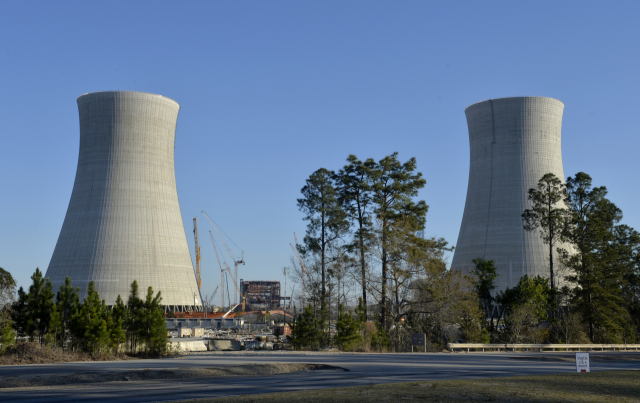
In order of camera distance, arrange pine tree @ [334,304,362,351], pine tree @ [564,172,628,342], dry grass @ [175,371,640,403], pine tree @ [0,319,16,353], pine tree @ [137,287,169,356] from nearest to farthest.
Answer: dry grass @ [175,371,640,403], pine tree @ [0,319,16,353], pine tree @ [137,287,169,356], pine tree @ [334,304,362,351], pine tree @ [564,172,628,342]

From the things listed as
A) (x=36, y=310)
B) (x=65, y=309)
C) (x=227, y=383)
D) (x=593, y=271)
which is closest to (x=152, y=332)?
(x=65, y=309)

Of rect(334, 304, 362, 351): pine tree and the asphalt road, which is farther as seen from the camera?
rect(334, 304, 362, 351): pine tree

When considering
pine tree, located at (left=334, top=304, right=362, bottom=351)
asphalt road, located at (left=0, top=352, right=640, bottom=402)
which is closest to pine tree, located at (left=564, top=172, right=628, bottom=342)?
pine tree, located at (left=334, top=304, right=362, bottom=351)

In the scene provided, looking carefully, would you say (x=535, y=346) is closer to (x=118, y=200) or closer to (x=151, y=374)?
(x=151, y=374)

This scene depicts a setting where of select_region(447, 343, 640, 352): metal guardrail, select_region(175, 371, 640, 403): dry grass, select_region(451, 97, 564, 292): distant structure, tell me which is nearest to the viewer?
select_region(175, 371, 640, 403): dry grass

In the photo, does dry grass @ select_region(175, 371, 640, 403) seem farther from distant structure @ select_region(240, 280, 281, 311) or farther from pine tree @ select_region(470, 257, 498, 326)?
distant structure @ select_region(240, 280, 281, 311)

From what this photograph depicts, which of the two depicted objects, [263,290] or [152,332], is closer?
[152,332]

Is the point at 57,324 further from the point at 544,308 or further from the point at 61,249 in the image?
the point at 544,308

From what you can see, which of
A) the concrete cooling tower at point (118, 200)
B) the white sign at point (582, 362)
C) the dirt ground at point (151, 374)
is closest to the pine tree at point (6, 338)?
the dirt ground at point (151, 374)
